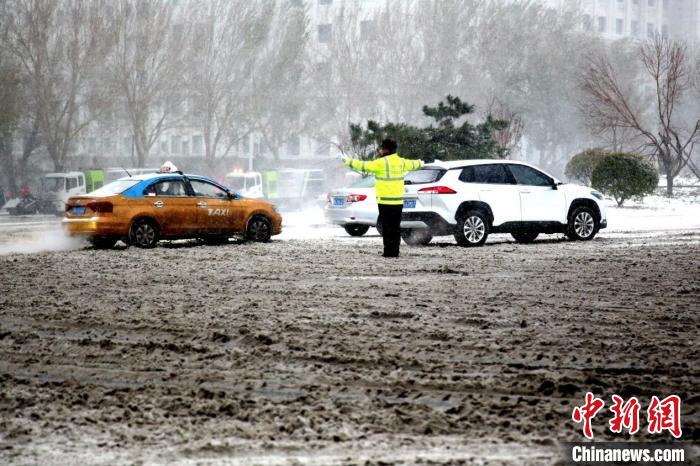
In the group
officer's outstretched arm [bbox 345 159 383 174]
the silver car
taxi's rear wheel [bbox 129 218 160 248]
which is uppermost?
officer's outstretched arm [bbox 345 159 383 174]

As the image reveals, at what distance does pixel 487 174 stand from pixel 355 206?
3066 millimetres

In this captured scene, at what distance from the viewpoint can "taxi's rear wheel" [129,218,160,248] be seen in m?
18.9

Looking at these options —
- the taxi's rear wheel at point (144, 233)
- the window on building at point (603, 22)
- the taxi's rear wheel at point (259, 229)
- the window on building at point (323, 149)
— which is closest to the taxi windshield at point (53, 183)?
the taxi's rear wheel at point (259, 229)

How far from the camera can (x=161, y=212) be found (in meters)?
19.3

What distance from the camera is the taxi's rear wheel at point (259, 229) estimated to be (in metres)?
20.5

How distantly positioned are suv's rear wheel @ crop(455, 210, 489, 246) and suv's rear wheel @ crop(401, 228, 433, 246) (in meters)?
0.57

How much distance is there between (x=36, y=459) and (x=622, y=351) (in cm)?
428

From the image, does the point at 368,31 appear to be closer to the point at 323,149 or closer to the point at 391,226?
the point at 323,149

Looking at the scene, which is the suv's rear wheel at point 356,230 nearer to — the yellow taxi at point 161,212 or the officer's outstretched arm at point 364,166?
the yellow taxi at point 161,212

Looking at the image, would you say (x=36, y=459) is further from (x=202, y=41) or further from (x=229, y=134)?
(x=229, y=134)

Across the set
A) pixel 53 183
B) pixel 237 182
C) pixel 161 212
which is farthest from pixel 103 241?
pixel 237 182

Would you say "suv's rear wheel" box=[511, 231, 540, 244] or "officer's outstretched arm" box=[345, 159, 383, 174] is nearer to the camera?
"officer's outstretched arm" box=[345, 159, 383, 174]

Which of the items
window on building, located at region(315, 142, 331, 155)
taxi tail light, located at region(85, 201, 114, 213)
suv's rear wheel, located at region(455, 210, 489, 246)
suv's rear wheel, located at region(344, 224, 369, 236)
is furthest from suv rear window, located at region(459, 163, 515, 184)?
window on building, located at region(315, 142, 331, 155)

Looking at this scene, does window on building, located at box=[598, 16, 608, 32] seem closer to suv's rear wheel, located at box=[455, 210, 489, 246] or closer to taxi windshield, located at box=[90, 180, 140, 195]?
suv's rear wheel, located at box=[455, 210, 489, 246]
